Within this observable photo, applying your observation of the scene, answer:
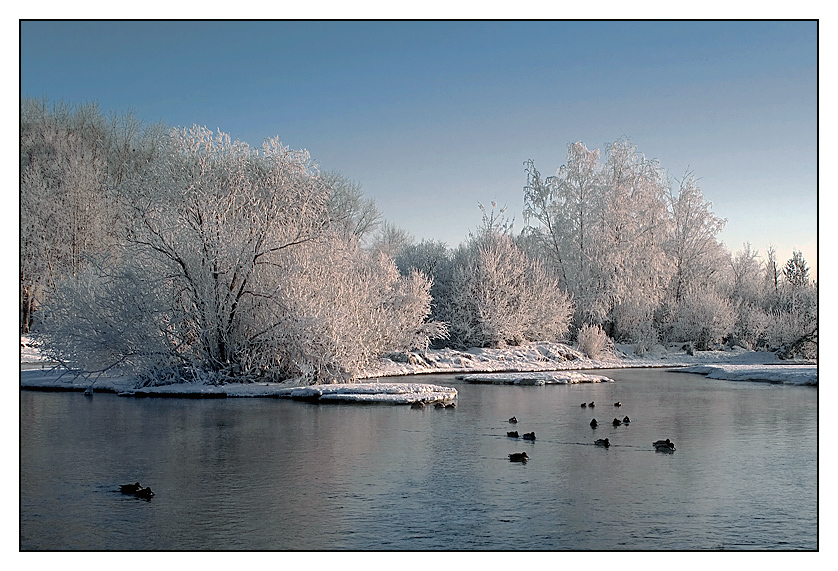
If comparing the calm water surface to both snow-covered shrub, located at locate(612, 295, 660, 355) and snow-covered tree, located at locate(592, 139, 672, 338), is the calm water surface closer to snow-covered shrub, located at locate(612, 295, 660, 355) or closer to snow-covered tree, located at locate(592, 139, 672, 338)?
snow-covered shrub, located at locate(612, 295, 660, 355)

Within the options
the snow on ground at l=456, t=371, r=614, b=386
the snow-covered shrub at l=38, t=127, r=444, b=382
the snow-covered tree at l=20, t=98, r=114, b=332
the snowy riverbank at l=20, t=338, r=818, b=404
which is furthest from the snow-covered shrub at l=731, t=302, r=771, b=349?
the snow-covered tree at l=20, t=98, r=114, b=332

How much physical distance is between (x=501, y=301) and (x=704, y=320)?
11.7 m

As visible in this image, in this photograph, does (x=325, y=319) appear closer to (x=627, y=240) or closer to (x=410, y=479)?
(x=410, y=479)

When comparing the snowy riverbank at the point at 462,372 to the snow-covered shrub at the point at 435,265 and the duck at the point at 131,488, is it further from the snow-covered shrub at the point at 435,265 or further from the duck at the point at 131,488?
the duck at the point at 131,488

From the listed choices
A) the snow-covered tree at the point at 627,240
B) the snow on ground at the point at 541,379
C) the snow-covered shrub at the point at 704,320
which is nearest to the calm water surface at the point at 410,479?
the snow on ground at the point at 541,379

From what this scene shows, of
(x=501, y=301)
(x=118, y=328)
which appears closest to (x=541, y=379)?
(x=501, y=301)

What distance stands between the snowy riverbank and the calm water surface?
2.20 m

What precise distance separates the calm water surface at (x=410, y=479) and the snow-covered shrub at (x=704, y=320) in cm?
2315

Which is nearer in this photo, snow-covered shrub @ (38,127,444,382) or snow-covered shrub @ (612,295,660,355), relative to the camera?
snow-covered shrub @ (38,127,444,382)

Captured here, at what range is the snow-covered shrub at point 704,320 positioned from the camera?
1532 inches

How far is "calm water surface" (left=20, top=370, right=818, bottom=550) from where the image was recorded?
694 cm

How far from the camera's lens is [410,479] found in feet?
30.6

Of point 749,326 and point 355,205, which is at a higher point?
point 355,205
